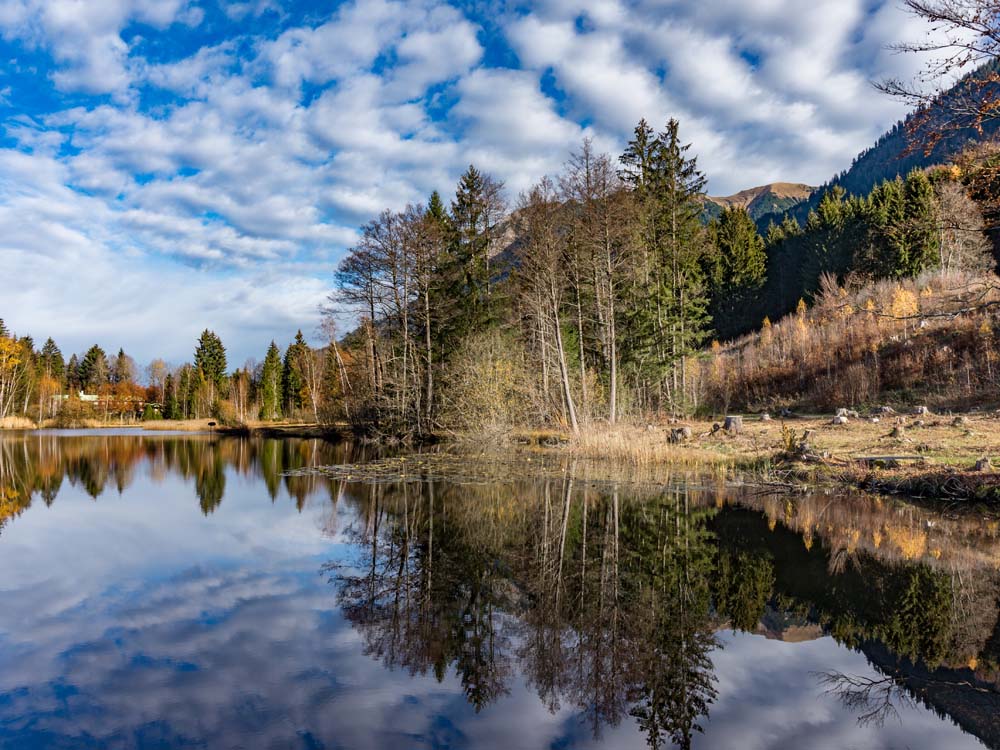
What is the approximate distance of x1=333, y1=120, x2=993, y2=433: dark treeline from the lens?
22.4 metres

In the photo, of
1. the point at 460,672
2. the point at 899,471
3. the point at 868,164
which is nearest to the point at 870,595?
the point at 460,672

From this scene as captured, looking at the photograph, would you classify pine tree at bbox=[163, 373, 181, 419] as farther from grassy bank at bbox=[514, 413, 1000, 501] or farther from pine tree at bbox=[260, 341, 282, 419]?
grassy bank at bbox=[514, 413, 1000, 501]

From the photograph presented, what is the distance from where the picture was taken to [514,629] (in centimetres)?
562

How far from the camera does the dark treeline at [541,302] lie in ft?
73.6

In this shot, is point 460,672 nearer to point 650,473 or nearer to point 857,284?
point 650,473

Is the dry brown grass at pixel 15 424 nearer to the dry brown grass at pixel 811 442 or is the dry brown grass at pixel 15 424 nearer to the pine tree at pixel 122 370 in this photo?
the pine tree at pixel 122 370

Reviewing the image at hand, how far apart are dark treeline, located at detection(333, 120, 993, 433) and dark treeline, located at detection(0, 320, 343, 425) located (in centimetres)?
1181

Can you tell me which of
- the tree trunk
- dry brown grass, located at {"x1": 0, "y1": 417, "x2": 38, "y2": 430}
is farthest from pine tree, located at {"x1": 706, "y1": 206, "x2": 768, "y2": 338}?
dry brown grass, located at {"x1": 0, "y1": 417, "x2": 38, "y2": 430}

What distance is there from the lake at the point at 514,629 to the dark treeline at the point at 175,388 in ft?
A: 97.0

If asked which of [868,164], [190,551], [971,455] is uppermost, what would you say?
[868,164]

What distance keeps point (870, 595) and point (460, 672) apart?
4708 mm

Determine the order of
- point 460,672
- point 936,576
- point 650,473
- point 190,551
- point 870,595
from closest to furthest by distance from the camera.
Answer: point 460,672 → point 870,595 → point 936,576 → point 190,551 → point 650,473

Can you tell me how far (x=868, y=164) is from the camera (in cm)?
16950

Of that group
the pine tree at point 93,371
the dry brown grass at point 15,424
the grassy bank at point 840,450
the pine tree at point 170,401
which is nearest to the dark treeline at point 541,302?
the grassy bank at point 840,450
